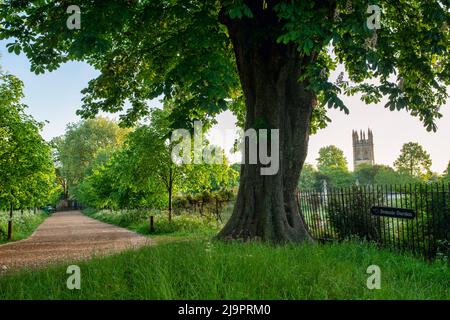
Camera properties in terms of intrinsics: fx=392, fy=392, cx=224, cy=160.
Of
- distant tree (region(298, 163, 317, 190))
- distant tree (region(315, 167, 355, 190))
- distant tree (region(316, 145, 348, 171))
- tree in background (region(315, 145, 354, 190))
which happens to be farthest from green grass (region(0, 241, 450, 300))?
distant tree (region(316, 145, 348, 171))

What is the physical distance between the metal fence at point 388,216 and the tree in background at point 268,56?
2.01m

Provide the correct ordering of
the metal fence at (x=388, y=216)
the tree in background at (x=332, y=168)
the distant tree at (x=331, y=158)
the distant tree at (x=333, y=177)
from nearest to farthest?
the metal fence at (x=388, y=216) → the distant tree at (x=333, y=177) → the tree in background at (x=332, y=168) → the distant tree at (x=331, y=158)

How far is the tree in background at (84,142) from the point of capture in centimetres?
6538

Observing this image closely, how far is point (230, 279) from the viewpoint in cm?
512

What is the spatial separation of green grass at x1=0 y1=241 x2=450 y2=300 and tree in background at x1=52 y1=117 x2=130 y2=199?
60280 millimetres

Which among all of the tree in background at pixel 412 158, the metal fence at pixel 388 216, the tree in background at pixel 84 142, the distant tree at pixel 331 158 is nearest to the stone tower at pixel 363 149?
the distant tree at pixel 331 158

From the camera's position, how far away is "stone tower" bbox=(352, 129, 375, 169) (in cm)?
15438

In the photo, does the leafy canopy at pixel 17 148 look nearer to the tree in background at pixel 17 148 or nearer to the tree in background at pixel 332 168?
the tree in background at pixel 17 148

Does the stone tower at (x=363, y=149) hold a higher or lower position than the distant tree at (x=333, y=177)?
higher

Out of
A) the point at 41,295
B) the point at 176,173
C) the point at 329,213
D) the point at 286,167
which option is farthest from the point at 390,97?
the point at 176,173

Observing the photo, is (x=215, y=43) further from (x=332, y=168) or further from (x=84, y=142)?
(x=332, y=168)

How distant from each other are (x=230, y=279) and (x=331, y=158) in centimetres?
10245

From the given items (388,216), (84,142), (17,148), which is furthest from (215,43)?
(84,142)

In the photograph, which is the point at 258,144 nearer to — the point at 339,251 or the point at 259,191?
the point at 259,191
